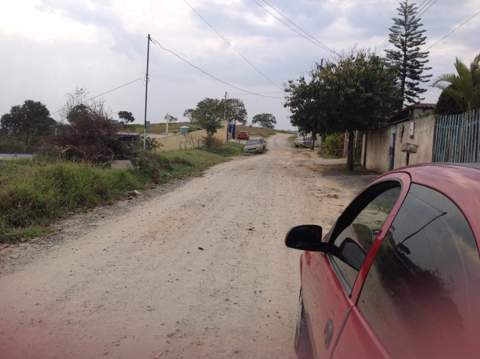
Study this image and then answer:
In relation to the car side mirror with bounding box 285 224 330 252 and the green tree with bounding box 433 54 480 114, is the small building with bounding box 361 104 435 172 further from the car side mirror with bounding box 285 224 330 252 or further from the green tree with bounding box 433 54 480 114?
the car side mirror with bounding box 285 224 330 252

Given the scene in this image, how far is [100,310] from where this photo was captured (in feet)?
14.8

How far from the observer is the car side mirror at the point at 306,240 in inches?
115

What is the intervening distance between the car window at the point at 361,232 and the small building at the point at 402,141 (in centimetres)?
1168

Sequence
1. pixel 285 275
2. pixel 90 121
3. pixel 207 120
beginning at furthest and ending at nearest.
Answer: pixel 207 120 < pixel 90 121 < pixel 285 275

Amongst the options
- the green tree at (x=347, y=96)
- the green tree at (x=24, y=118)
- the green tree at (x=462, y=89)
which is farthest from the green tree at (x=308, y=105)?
the green tree at (x=24, y=118)

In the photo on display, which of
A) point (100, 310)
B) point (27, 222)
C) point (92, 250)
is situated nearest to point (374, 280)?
point (100, 310)

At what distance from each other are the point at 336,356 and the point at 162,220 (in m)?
7.63

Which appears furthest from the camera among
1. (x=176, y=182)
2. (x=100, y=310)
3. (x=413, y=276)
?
(x=176, y=182)

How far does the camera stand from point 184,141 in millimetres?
43500

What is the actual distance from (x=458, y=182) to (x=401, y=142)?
56.0ft

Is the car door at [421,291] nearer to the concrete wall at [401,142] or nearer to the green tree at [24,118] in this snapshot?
the concrete wall at [401,142]

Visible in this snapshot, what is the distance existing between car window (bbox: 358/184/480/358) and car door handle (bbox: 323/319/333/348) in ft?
0.79

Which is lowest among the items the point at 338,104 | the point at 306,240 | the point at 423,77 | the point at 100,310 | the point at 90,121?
the point at 100,310

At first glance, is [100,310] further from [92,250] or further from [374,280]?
[374,280]
